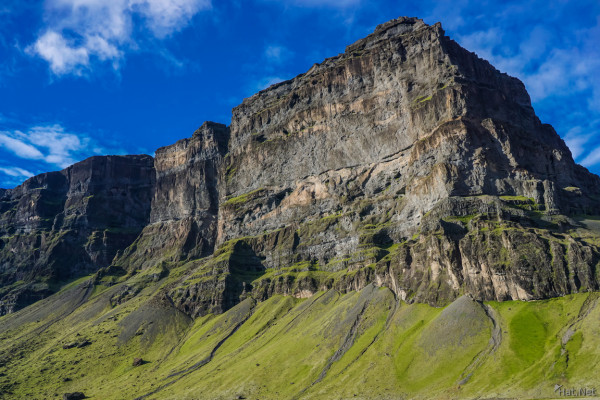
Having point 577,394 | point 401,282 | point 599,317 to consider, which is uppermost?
point 401,282

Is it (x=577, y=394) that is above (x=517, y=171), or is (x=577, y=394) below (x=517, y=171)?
below

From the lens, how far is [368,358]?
13625 centimetres

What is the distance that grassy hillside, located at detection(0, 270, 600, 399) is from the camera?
351 feet

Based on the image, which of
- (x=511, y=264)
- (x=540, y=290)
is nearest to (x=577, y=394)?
(x=540, y=290)

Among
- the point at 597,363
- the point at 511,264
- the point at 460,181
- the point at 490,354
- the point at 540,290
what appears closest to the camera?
the point at 597,363

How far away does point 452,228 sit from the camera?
16188 centimetres

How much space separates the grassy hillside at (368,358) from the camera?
4213 inches

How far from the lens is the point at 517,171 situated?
189 meters

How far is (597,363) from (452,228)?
70.1m

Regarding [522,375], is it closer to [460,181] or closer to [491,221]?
[491,221]

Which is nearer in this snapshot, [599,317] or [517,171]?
[599,317]

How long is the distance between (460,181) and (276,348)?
98722mm

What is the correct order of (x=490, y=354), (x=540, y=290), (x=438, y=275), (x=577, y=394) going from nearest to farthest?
1. (x=577, y=394)
2. (x=490, y=354)
3. (x=540, y=290)
4. (x=438, y=275)

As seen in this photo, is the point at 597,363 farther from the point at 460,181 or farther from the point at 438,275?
the point at 460,181
